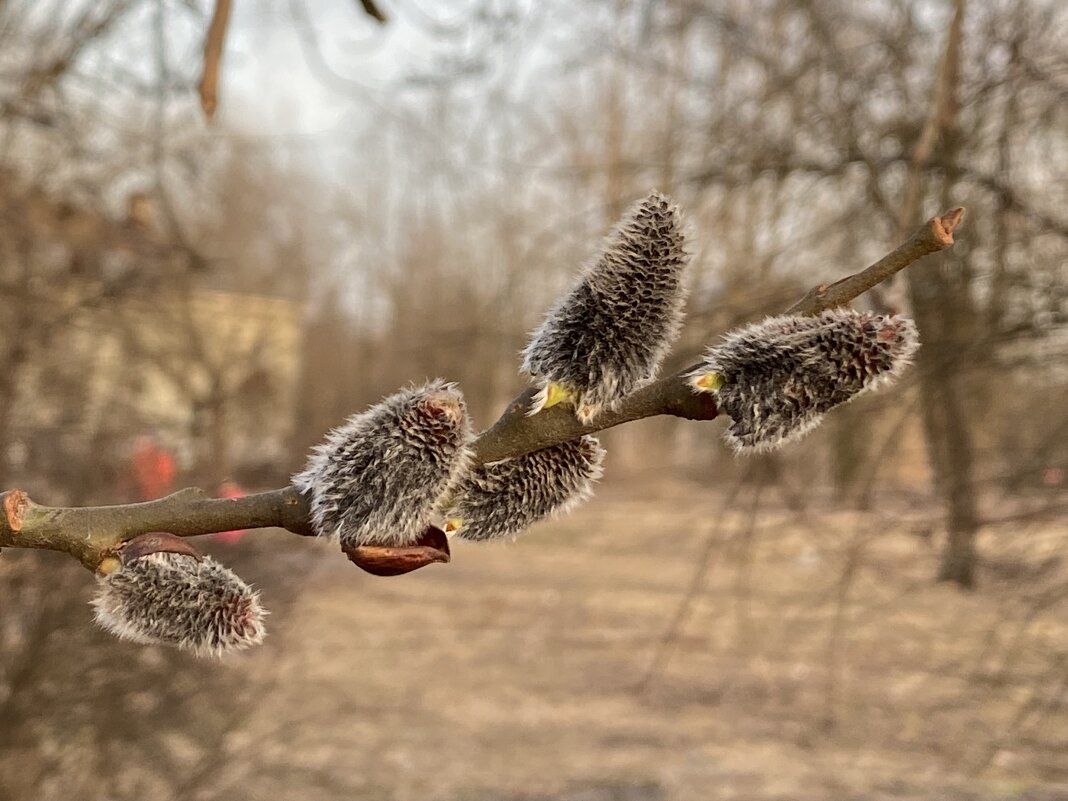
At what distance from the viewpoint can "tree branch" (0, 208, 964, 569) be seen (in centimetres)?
79

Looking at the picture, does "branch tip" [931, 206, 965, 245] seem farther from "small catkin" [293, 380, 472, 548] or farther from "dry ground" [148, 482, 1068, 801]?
"dry ground" [148, 482, 1068, 801]

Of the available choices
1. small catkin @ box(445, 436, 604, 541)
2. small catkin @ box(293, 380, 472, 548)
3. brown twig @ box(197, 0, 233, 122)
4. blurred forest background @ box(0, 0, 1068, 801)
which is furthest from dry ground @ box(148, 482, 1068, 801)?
small catkin @ box(293, 380, 472, 548)

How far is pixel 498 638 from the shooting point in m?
8.36

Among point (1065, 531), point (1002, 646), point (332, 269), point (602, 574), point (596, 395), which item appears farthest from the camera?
point (332, 269)

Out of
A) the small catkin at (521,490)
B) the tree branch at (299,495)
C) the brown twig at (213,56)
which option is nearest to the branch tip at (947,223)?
the tree branch at (299,495)

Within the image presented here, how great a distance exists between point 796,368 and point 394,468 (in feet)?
1.07

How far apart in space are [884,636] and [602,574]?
4.19 meters

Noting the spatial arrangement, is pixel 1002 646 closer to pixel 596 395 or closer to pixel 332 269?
pixel 596 395

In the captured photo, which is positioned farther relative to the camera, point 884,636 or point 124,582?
point 884,636

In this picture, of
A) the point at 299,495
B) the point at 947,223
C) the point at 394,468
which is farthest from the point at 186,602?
the point at 947,223

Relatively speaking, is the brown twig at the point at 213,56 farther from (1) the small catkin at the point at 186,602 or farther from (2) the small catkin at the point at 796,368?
(2) the small catkin at the point at 796,368

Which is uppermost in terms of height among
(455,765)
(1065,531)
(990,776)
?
(1065,531)

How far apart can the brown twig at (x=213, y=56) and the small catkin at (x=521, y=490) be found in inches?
54.7

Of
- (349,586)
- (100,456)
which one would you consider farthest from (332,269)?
(100,456)
